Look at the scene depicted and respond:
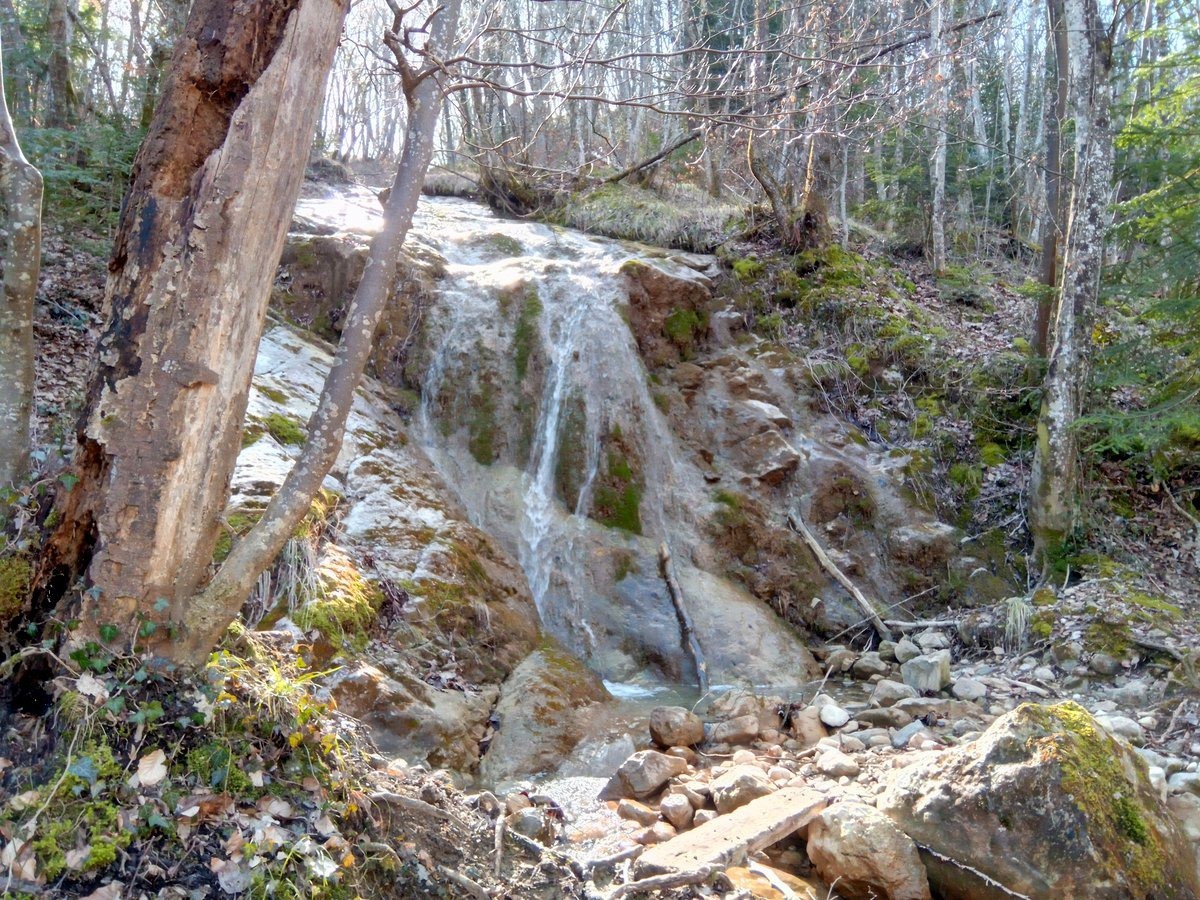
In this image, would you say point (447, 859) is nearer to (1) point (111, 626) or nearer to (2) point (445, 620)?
(1) point (111, 626)

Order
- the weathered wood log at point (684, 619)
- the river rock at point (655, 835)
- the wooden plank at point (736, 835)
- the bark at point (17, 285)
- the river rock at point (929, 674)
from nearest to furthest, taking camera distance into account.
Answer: the bark at point (17, 285), the wooden plank at point (736, 835), the river rock at point (655, 835), the river rock at point (929, 674), the weathered wood log at point (684, 619)

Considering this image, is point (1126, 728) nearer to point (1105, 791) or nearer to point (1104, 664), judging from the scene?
point (1104, 664)

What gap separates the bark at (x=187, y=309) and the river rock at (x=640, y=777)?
3.19 metres

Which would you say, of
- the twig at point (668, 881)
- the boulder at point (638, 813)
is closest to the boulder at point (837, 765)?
the boulder at point (638, 813)

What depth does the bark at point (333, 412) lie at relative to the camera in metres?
Answer: 3.16

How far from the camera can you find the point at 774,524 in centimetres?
983

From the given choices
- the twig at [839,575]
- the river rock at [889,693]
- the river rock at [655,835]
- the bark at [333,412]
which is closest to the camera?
the bark at [333,412]

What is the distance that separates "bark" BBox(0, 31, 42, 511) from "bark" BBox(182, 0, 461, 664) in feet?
4.97

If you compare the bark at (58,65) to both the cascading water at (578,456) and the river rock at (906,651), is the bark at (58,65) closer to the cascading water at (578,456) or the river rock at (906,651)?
the cascading water at (578,456)

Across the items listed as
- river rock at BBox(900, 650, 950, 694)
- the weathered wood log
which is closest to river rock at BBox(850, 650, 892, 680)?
river rock at BBox(900, 650, 950, 694)

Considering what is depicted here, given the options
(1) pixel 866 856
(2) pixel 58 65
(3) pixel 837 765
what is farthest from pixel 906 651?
(2) pixel 58 65

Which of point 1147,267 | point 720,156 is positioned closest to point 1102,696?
point 1147,267

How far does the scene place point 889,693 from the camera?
6.97 m

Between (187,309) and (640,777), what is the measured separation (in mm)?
3930
